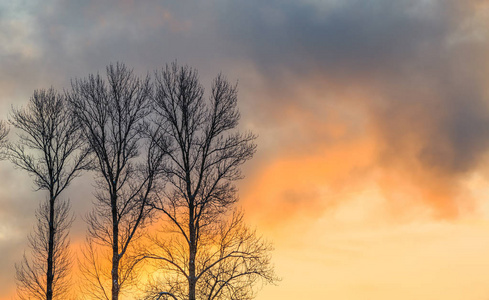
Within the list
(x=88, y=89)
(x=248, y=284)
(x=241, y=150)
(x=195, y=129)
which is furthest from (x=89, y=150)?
(x=248, y=284)

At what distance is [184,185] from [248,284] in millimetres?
6137

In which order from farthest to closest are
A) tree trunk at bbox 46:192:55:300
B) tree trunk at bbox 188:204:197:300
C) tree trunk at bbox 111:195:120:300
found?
tree trunk at bbox 46:192:55:300, tree trunk at bbox 111:195:120:300, tree trunk at bbox 188:204:197:300

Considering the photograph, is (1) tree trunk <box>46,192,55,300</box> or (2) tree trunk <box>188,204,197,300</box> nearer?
(2) tree trunk <box>188,204,197,300</box>

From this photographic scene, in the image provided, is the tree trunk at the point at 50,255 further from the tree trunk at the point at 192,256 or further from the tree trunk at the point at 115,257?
the tree trunk at the point at 192,256

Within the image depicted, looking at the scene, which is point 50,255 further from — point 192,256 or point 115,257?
point 192,256

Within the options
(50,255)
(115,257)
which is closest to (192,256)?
(115,257)

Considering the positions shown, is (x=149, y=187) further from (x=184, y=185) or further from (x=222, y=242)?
(x=222, y=242)

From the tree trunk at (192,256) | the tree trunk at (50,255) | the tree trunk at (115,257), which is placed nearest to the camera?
the tree trunk at (192,256)

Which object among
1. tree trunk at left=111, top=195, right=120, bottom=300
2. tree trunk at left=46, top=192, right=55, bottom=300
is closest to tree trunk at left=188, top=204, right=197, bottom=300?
tree trunk at left=111, top=195, right=120, bottom=300

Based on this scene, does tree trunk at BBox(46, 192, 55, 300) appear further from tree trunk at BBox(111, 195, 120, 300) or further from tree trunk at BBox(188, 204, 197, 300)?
tree trunk at BBox(188, 204, 197, 300)

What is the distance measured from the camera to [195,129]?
1261 inches

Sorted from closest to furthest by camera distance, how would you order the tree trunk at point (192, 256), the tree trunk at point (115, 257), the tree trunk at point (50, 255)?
the tree trunk at point (192, 256) → the tree trunk at point (115, 257) → the tree trunk at point (50, 255)

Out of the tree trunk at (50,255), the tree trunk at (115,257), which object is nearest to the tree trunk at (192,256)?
the tree trunk at (115,257)

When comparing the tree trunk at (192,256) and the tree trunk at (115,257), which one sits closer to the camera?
the tree trunk at (192,256)
